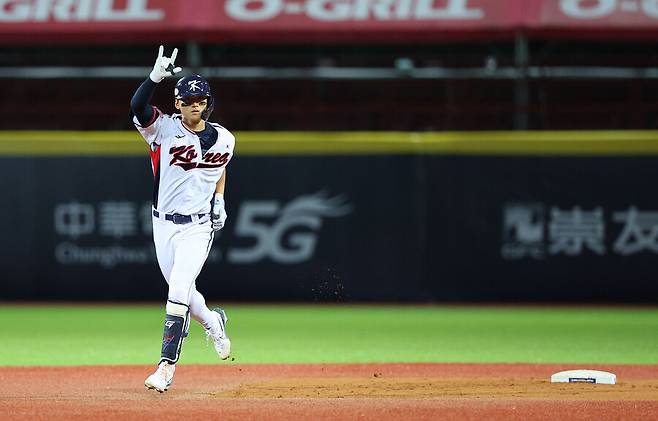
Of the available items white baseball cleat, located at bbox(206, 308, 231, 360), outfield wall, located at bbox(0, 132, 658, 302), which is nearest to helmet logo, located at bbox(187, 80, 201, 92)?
white baseball cleat, located at bbox(206, 308, 231, 360)

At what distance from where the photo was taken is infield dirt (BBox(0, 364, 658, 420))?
732 centimetres

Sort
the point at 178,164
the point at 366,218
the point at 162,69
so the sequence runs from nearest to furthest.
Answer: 1. the point at 162,69
2. the point at 178,164
3. the point at 366,218

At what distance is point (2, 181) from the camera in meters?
16.6

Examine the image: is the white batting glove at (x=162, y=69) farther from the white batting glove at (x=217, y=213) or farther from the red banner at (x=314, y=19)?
the red banner at (x=314, y=19)

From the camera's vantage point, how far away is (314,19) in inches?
753

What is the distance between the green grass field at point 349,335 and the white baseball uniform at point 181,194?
2.45 metres

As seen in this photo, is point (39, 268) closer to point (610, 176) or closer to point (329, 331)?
point (329, 331)

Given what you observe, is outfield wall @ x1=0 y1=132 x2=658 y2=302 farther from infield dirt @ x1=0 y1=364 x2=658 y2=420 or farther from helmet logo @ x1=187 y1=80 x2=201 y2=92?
helmet logo @ x1=187 y1=80 x2=201 y2=92

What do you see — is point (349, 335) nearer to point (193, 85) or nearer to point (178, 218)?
point (178, 218)

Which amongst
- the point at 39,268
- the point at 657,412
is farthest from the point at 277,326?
the point at 657,412

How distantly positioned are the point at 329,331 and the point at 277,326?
2.36 feet

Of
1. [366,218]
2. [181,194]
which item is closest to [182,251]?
[181,194]

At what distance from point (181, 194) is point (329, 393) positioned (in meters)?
1.61

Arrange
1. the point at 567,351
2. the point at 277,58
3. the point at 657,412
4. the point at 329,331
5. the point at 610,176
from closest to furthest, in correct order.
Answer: the point at 657,412
the point at 567,351
the point at 329,331
the point at 610,176
the point at 277,58
